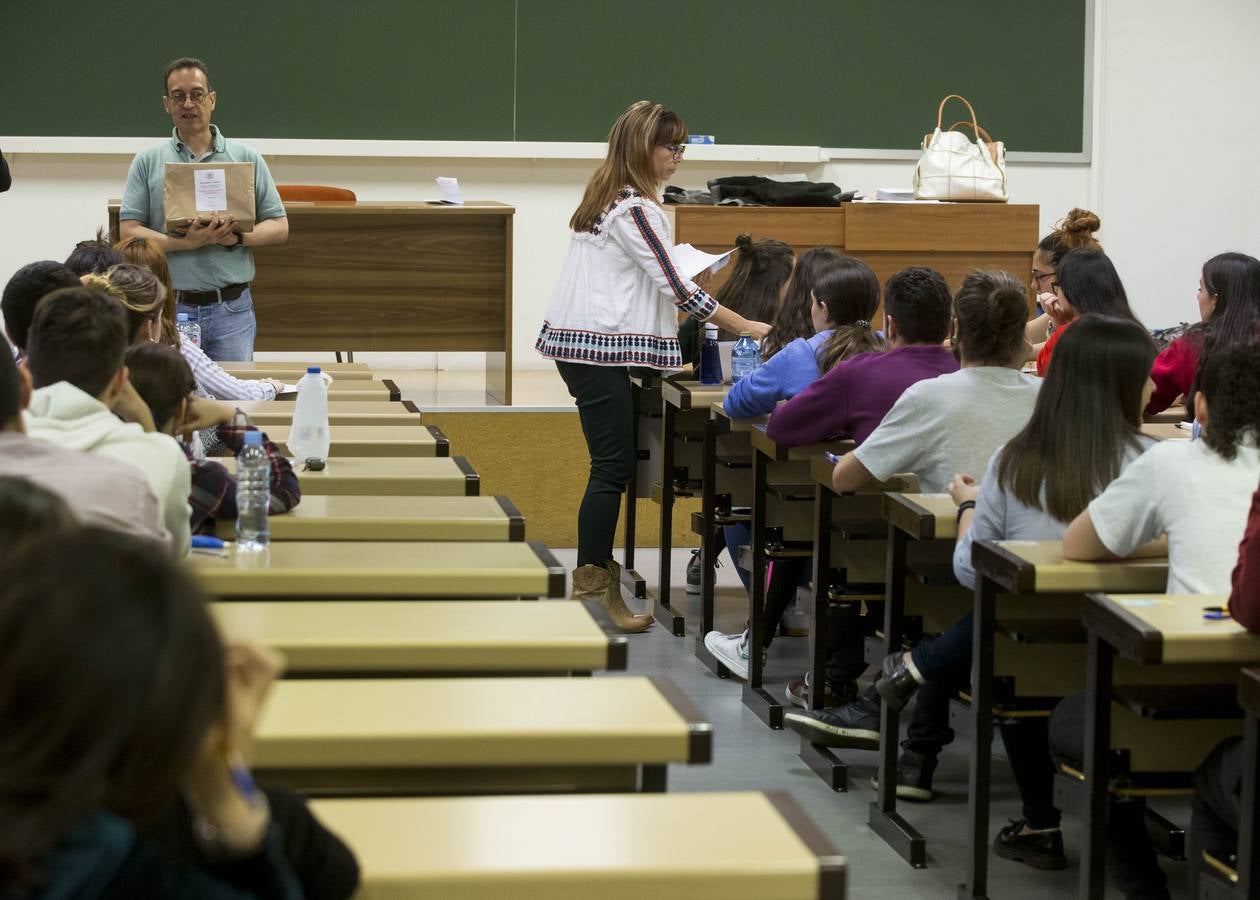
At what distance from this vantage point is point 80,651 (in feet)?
2.97

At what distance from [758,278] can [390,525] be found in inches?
106

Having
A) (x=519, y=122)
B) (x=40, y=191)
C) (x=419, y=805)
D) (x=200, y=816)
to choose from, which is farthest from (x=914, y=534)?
(x=40, y=191)

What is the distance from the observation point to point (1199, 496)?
8.63ft

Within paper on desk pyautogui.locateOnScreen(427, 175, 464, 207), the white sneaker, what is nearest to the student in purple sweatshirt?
the white sneaker

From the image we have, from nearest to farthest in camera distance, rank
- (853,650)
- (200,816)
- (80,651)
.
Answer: (80,651), (200,816), (853,650)

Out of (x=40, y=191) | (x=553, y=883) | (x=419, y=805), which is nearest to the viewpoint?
(x=553, y=883)

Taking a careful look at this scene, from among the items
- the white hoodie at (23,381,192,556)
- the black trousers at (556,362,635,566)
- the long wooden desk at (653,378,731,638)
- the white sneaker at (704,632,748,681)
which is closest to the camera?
the white hoodie at (23,381,192,556)

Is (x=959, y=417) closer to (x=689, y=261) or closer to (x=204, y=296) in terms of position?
(x=689, y=261)

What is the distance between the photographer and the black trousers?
200 inches

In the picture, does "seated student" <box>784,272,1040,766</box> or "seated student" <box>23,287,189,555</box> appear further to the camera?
"seated student" <box>784,272,1040,766</box>

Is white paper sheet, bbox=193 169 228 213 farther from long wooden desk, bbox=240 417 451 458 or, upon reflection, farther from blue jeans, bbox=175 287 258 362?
long wooden desk, bbox=240 417 451 458

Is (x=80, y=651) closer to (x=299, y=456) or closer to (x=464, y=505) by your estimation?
(x=464, y=505)

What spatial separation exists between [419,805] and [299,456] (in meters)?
2.06

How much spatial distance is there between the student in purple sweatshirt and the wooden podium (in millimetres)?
2935
